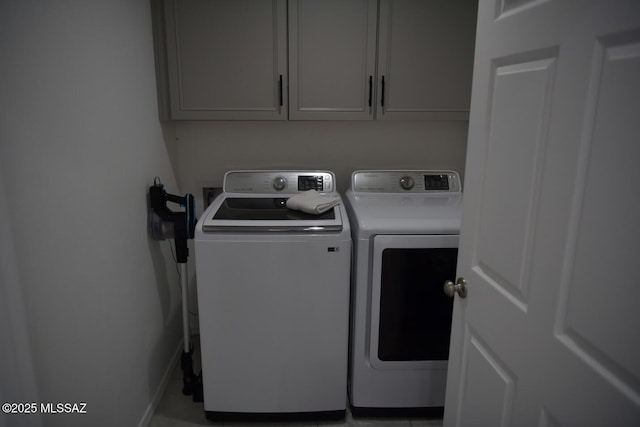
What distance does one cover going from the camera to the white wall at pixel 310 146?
2359 millimetres

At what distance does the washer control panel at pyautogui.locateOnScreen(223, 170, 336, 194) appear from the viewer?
2.18 m

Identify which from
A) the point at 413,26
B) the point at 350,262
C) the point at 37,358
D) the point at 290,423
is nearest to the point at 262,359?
the point at 290,423

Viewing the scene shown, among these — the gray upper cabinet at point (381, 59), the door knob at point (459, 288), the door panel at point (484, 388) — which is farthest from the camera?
the gray upper cabinet at point (381, 59)

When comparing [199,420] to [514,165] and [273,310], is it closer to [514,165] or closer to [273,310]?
[273,310]

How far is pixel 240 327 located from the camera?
176 centimetres

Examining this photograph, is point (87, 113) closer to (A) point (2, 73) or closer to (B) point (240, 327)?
(A) point (2, 73)

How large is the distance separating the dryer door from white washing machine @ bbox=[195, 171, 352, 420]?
14cm

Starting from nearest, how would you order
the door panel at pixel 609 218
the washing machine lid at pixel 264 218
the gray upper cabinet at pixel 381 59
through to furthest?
the door panel at pixel 609 218
the washing machine lid at pixel 264 218
the gray upper cabinet at pixel 381 59

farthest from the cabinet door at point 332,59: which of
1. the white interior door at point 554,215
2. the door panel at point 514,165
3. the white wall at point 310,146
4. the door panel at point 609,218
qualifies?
the door panel at point 609,218

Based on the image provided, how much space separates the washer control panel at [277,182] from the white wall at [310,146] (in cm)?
21

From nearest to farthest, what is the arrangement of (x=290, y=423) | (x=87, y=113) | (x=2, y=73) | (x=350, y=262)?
(x=2, y=73) < (x=87, y=113) < (x=350, y=262) < (x=290, y=423)

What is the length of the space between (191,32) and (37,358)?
4.93 feet

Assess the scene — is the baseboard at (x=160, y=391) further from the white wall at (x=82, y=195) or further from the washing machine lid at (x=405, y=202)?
the washing machine lid at (x=405, y=202)

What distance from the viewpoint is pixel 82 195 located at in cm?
132
